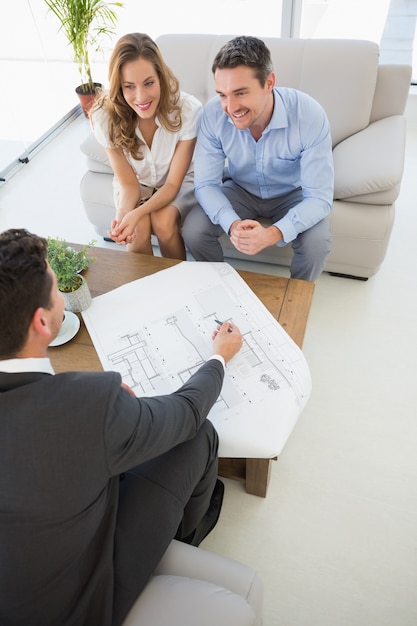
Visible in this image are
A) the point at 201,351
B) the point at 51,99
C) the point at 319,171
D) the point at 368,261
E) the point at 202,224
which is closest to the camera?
the point at 201,351

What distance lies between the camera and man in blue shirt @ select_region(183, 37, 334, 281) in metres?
1.53

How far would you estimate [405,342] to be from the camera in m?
1.86

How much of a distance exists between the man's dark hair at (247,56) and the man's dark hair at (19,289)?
39.7 inches

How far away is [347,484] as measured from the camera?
1490mm

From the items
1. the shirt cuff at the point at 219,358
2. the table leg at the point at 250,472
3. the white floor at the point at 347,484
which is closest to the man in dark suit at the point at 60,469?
the shirt cuff at the point at 219,358

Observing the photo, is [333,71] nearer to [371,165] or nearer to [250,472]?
[371,165]

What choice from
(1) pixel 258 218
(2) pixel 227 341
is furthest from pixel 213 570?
(1) pixel 258 218

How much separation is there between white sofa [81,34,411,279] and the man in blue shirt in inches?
7.3

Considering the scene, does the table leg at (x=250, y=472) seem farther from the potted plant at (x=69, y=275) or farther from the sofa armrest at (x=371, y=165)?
the sofa armrest at (x=371, y=165)

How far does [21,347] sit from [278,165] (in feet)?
4.26

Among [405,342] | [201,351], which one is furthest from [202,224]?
[405,342]

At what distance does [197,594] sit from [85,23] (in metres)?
3.06

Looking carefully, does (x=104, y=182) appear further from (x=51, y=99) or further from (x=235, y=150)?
(x=51, y=99)

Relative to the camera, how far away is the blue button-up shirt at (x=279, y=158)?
1.66 m
